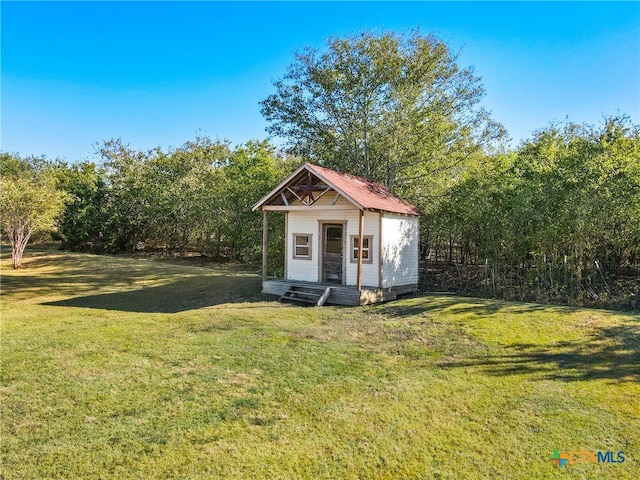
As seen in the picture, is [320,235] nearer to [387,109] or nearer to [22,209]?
[387,109]

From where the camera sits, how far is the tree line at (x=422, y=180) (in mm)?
11250

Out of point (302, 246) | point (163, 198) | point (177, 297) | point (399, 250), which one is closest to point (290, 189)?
point (302, 246)

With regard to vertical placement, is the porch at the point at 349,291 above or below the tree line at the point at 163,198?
below

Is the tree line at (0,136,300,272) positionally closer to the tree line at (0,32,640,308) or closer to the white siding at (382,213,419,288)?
the tree line at (0,32,640,308)

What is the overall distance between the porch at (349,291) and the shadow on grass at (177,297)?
66 cm

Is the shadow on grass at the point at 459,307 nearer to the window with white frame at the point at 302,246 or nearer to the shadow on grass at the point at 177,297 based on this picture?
the window with white frame at the point at 302,246

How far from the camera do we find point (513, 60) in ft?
47.3

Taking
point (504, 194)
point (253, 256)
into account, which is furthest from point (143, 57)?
point (504, 194)

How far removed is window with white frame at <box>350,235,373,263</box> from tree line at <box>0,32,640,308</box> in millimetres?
3528

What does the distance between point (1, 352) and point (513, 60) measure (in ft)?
55.3

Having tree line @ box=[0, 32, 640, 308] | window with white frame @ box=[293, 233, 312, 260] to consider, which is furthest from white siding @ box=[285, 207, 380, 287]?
tree line @ box=[0, 32, 640, 308]

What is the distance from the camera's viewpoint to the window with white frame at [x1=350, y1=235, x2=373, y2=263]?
40.3 feet

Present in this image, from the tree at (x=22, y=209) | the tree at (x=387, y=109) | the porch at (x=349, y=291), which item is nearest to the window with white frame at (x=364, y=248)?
the porch at (x=349, y=291)

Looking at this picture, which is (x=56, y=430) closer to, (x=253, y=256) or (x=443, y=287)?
(x=443, y=287)
